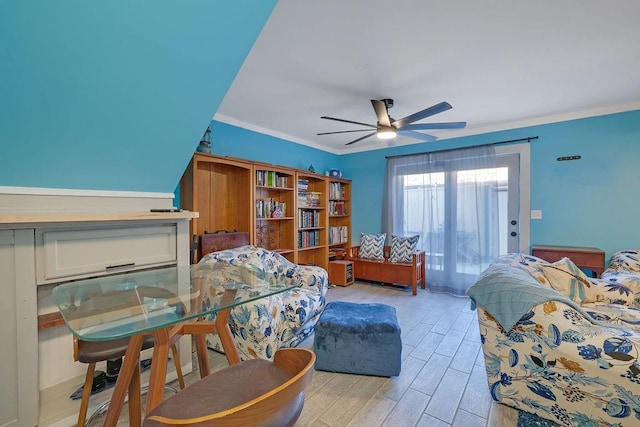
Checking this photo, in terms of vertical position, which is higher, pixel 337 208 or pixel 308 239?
pixel 337 208

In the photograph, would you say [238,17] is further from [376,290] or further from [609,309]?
[376,290]

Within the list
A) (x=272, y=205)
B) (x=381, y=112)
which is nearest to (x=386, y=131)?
(x=381, y=112)

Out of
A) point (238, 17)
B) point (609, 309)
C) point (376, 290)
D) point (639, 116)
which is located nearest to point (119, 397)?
point (238, 17)

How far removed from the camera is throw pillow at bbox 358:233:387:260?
449 centimetres

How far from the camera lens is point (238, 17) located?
134cm

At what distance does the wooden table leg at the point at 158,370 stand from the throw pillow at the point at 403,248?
3672 millimetres

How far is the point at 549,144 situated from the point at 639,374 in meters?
3.23

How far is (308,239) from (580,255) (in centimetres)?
338

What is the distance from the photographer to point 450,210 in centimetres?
408

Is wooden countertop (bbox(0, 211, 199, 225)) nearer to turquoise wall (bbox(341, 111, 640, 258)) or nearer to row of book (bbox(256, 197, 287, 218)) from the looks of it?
row of book (bbox(256, 197, 287, 218))

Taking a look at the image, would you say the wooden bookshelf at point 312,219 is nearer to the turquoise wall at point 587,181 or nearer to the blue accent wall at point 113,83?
the blue accent wall at point 113,83

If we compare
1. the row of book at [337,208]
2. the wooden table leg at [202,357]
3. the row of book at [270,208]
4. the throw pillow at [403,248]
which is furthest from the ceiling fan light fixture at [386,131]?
the wooden table leg at [202,357]

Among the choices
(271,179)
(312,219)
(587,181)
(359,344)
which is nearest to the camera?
(359,344)

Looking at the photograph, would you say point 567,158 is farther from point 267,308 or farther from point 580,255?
point 267,308
